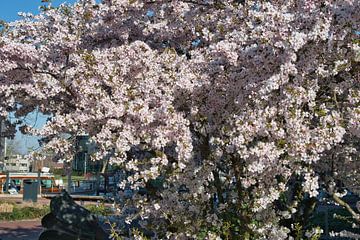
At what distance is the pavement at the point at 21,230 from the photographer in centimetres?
1532

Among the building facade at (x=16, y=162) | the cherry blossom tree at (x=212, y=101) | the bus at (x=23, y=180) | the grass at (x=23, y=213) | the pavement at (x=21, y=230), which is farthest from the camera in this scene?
the bus at (x=23, y=180)

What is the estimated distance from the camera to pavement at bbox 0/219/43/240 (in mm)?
15320

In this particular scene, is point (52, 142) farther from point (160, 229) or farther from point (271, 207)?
point (271, 207)

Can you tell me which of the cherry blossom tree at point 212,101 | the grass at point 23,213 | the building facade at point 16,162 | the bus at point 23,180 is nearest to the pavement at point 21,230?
the grass at point 23,213

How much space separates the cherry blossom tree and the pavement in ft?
29.3

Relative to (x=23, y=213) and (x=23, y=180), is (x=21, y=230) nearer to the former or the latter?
(x=23, y=213)

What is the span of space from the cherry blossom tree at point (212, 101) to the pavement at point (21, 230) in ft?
29.3

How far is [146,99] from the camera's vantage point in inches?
215

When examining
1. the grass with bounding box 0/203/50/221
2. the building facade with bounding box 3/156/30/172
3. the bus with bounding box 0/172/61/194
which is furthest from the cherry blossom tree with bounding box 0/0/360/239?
the bus with bounding box 0/172/61/194

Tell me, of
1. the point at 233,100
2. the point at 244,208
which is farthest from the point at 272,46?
the point at 244,208

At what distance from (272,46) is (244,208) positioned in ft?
6.87

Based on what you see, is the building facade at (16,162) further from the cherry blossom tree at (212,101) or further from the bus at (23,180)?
the bus at (23,180)

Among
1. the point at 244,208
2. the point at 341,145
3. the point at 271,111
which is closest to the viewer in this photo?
the point at 271,111

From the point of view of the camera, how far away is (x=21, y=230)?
1688cm
